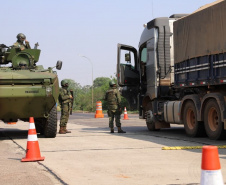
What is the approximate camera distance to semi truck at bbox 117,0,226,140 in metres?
12.6

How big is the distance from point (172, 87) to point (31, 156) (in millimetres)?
7651

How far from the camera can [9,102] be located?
532 inches

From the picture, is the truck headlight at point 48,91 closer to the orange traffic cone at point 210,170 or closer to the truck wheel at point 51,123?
the truck wheel at point 51,123

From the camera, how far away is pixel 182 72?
47.9 feet

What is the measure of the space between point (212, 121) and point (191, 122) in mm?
1417

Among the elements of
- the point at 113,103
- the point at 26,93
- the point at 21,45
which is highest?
the point at 21,45

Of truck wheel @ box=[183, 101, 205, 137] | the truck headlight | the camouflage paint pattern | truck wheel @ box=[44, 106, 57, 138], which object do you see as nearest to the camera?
the camouflage paint pattern

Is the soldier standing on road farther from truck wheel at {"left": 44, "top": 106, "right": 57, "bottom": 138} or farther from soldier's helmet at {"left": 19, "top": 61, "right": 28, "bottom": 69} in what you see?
truck wheel at {"left": 44, "top": 106, "right": 57, "bottom": 138}

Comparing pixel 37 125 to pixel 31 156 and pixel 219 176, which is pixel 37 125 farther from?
pixel 219 176

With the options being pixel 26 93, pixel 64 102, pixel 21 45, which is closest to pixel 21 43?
pixel 21 45

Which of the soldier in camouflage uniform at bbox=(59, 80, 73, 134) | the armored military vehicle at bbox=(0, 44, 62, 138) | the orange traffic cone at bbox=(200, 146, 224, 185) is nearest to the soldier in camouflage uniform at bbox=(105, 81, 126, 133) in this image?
the soldier in camouflage uniform at bbox=(59, 80, 73, 134)

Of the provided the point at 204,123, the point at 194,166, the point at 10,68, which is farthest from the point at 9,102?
the point at 194,166

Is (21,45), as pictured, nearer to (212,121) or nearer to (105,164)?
(212,121)

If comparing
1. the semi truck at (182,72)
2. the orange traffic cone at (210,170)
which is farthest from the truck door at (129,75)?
the orange traffic cone at (210,170)
